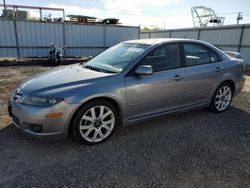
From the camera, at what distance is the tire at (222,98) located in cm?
448

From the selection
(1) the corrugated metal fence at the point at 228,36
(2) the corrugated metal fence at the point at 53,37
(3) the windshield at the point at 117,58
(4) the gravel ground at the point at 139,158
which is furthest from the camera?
(2) the corrugated metal fence at the point at 53,37

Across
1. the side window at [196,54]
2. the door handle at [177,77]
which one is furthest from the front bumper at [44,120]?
the side window at [196,54]

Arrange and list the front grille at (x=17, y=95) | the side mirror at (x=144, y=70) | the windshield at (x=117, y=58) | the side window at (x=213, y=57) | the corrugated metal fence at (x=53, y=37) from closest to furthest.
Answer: the front grille at (x=17, y=95), the side mirror at (x=144, y=70), the windshield at (x=117, y=58), the side window at (x=213, y=57), the corrugated metal fence at (x=53, y=37)

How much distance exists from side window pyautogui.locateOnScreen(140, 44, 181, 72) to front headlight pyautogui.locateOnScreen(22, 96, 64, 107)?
1420 millimetres

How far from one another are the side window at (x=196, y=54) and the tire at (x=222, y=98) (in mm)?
701

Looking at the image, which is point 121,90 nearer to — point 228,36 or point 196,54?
point 196,54

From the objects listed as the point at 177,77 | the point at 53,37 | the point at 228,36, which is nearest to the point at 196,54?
the point at 177,77

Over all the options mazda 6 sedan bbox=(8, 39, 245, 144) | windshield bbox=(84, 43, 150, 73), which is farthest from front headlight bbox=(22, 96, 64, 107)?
windshield bbox=(84, 43, 150, 73)

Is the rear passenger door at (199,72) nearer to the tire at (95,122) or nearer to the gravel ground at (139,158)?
the gravel ground at (139,158)

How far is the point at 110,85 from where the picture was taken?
3100 mm

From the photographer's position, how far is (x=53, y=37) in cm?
1331

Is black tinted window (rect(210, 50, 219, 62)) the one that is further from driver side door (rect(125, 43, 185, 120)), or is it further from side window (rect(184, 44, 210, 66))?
driver side door (rect(125, 43, 185, 120))

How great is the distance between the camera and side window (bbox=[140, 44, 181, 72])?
3.55 meters

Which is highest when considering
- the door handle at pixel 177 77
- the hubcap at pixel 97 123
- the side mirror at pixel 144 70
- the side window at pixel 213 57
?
the side window at pixel 213 57
